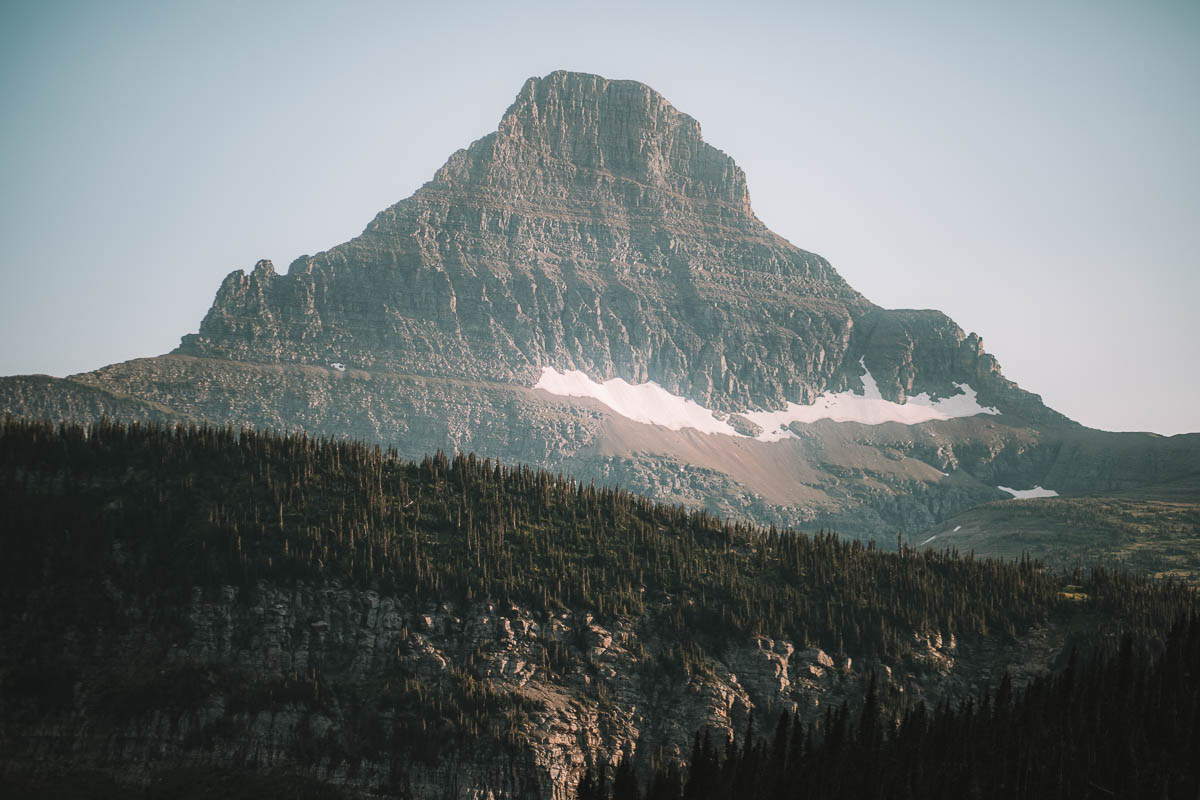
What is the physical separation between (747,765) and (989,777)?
95.8 feet

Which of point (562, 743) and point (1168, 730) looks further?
point (562, 743)

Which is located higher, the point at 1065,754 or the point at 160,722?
the point at 1065,754

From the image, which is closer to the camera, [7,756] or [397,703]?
[7,756]

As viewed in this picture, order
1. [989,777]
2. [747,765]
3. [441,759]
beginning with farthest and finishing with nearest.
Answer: [441,759] < [747,765] < [989,777]

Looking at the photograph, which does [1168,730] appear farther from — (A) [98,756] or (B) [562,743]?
(A) [98,756]

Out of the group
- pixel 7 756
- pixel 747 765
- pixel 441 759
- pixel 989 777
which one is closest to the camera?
pixel 989 777

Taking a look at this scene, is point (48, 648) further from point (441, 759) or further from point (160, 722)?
point (441, 759)

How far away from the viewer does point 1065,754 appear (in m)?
151

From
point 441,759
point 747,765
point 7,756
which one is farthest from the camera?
point 441,759

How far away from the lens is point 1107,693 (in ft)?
561

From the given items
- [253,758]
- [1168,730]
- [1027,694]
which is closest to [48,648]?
[253,758]

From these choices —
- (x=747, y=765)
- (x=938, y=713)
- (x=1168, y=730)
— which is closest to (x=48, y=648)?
(x=747, y=765)

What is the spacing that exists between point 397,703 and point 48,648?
52.4m

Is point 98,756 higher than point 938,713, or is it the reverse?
point 938,713
